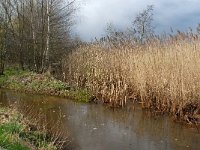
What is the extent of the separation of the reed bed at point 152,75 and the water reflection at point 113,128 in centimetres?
54

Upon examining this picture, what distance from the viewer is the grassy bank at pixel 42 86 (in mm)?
15148

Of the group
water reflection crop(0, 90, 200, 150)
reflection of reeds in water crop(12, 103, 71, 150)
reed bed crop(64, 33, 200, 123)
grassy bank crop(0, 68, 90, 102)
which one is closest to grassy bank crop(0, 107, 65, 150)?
reflection of reeds in water crop(12, 103, 71, 150)

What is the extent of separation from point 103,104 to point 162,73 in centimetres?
259

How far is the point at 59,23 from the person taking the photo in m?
24.2

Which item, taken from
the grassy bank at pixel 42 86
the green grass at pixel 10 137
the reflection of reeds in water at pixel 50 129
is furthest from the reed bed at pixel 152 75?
the green grass at pixel 10 137

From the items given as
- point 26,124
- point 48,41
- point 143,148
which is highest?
point 48,41

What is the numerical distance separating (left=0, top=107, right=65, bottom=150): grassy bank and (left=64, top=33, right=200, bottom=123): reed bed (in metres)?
4.39

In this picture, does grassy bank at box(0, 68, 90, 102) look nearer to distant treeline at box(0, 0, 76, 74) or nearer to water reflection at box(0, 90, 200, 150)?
water reflection at box(0, 90, 200, 150)

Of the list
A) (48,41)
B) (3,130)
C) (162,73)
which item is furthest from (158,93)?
(48,41)

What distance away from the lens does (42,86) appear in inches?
653

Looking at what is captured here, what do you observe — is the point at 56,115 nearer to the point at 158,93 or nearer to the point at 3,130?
the point at 158,93

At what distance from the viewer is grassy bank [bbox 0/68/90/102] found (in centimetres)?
1515

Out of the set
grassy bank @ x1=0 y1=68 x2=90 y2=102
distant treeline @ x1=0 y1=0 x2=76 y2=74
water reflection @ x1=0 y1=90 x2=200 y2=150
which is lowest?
water reflection @ x1=0 y1=90 x2=200 y2=150

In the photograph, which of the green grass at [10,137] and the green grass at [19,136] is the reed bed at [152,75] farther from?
the green grass at [10,137]
